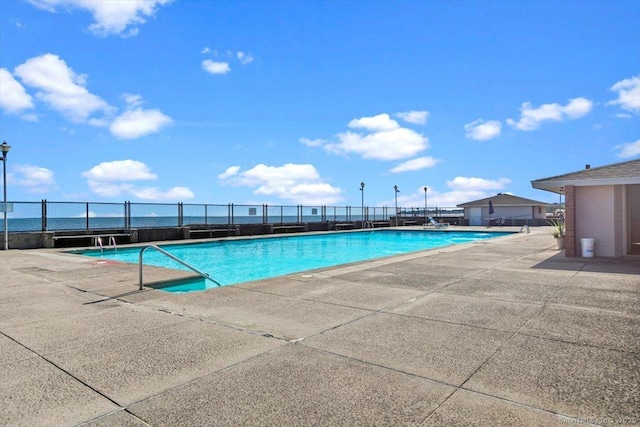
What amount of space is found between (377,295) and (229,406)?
4.01 metres

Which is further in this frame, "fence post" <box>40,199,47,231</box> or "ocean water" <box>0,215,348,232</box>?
"ocean water" <box>0,215,348,232</box>

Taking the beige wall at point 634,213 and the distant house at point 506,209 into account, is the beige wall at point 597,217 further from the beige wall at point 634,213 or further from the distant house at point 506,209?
the distant house at point 506,209

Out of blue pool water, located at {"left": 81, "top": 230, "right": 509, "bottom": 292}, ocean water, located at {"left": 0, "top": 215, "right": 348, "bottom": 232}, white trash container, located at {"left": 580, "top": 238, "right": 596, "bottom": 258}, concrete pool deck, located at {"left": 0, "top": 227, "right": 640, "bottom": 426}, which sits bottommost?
blue pool water, located at {"left": 81, "top": 230, "right": 509, "bottom": 292}

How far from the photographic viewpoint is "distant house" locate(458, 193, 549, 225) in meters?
39.8

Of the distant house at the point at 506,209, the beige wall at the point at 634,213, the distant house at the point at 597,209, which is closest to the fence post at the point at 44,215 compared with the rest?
the distant house at the point at 597,209

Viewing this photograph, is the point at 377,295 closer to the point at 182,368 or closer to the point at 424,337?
the point at 424,337

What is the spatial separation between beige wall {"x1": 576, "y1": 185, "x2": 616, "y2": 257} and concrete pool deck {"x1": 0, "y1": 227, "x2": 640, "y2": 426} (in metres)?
4.50

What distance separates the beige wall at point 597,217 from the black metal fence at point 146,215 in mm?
18566

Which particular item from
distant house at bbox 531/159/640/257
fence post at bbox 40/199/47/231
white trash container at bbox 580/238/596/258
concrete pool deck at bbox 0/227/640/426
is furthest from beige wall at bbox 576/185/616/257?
fence post at bbox 40/199/47/231

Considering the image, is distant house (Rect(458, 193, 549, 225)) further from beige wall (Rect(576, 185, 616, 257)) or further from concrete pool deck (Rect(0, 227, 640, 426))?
concrete pool deck (Rect(0, 227, 640, 426))

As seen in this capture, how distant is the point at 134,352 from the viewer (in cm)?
402

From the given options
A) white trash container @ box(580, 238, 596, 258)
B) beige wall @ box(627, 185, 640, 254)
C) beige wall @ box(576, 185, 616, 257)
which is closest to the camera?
white trash container @ box(580, 238, 596, 258)

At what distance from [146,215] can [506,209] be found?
34.8 metres

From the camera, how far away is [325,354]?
3900 millimetres
